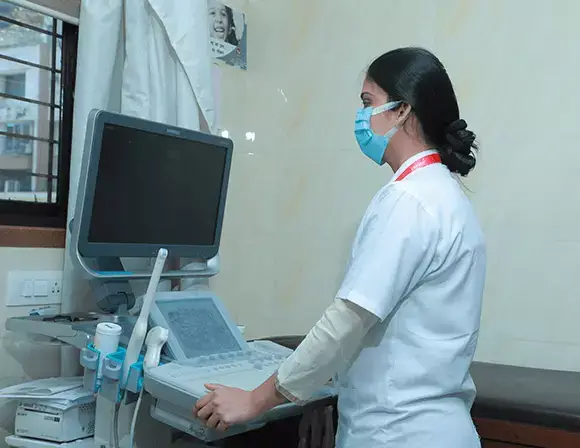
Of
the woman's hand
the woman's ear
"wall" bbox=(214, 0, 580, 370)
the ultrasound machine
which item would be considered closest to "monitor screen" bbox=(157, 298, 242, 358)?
the ultrasound machine

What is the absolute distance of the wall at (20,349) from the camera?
1.87m

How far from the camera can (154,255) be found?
6.09 ft

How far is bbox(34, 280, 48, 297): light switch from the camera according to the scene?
76.2 inches

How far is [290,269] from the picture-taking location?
267 cm

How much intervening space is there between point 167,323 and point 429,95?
797 millimetres

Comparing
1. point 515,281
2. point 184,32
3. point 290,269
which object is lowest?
point 290,269

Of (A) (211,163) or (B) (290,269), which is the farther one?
(B) (290,269)

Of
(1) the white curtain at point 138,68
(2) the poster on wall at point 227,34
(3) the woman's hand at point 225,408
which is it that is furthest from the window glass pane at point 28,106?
(3) the woman's hand at point 225,408

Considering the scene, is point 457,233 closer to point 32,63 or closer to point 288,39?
point 32,63

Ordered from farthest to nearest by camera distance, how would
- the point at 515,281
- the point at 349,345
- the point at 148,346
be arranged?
the point at 515,281
the point at 148,346
the point at 349,345

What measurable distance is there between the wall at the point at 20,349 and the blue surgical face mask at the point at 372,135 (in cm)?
102

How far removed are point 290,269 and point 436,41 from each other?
3.28 ft

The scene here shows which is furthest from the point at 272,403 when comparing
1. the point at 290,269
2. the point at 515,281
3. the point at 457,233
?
the point at 290,269

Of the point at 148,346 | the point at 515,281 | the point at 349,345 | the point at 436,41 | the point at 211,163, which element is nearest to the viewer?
the point at 349,345
